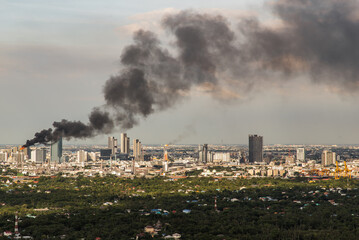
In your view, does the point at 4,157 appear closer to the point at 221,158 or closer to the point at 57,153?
the point at 57,153

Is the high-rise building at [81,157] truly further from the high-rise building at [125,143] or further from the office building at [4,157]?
the high-rise building at [125,143]

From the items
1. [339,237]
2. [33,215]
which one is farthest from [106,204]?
[339,237]

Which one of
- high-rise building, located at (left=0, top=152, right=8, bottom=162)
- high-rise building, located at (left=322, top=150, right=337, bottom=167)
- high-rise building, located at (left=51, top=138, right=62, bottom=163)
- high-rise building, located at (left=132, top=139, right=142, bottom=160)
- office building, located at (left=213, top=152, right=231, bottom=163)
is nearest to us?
high-rise building, located at (left=322, top=150, right=337, bottom=167)

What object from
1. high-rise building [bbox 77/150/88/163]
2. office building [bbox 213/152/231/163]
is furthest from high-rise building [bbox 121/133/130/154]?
office building [bbox 213/152/231/163]

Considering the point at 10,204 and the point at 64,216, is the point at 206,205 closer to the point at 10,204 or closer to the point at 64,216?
the point at 64,216

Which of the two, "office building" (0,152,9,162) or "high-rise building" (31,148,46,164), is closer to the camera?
"office building" (0,152,9,162)

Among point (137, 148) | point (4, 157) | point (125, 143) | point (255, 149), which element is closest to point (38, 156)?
point (4, 157)

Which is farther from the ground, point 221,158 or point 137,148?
point 137,148

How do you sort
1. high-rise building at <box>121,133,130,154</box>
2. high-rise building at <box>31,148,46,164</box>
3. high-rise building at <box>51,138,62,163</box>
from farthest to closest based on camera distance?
1. high-rise building at <box>121,133,130,154</box>
2. high-rise building at <box>31,148,46,164</box>
3. high-rise building at <box>51,138,62,163</box>

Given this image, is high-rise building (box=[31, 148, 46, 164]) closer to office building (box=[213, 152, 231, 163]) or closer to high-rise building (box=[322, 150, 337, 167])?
office building (box=[213, 152, 231, 163])
